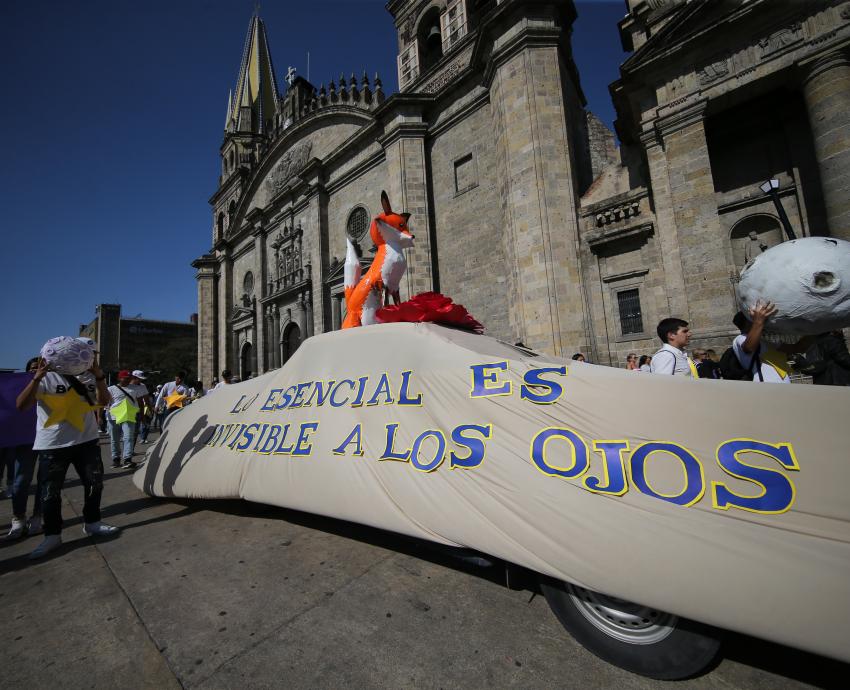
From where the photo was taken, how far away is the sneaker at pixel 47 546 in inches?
115

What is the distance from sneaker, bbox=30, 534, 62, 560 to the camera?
293 centimetres

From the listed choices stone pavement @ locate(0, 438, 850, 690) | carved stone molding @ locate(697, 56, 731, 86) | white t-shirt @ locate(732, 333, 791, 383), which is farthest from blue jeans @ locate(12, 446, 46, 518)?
carved stone molding @ locate(697, 56, 731, 86)

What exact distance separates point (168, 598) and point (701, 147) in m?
11.0

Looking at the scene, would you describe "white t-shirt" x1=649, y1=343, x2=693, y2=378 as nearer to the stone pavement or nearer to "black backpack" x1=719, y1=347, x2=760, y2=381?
"black backpack" x1=719, y1=347, x2=760, y2=381

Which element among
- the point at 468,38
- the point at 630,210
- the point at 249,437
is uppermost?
the point at 468,38

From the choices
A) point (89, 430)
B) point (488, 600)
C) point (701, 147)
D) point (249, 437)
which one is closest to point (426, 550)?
point (488, 600)

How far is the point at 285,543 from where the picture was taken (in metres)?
2.92

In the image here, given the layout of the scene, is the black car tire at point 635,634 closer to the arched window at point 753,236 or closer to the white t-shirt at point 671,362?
the white t-shirt at point 671,362

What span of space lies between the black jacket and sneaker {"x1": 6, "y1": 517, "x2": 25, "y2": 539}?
8.25 meters

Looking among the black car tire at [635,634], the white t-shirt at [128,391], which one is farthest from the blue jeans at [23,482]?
the black car tire at [635,634]

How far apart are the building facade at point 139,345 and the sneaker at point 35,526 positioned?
38099 mm

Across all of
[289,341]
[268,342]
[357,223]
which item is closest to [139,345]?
[268,342]

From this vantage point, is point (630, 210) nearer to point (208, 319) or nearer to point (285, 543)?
point (285, 543)

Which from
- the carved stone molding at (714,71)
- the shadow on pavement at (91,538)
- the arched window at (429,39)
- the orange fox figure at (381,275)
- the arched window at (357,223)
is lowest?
the shadow on pavement at (91,538)
